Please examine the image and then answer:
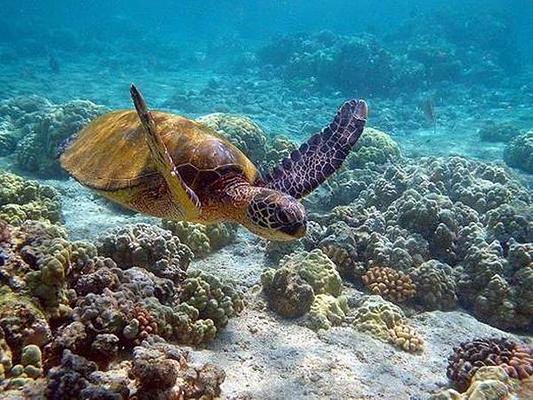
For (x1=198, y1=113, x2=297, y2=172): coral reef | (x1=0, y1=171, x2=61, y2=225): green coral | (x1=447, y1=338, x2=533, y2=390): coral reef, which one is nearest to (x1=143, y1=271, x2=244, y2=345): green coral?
(x1=447, y1=338, x2=533, y2=390): coral reef

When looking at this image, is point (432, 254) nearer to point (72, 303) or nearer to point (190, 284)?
point (190, 284)

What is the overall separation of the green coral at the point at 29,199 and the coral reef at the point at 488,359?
5.78 meters

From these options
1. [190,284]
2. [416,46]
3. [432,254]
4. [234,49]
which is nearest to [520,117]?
[416,46]

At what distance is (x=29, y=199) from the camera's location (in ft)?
22.9

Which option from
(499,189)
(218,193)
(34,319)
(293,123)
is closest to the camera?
(34,319)

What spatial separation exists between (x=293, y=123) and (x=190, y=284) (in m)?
13.4

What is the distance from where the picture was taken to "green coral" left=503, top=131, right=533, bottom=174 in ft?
41.6

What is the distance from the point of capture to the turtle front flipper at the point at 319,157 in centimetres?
437

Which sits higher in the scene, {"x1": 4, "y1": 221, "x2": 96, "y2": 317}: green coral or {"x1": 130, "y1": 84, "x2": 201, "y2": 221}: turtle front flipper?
{"x1": 130, "y1": 84, "x2": 201, "y2": 221}: turtle front flipper

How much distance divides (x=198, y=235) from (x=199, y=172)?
2.55 metres

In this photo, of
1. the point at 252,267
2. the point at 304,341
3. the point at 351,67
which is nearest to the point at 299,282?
the point at 304,341

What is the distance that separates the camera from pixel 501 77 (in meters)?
27.7

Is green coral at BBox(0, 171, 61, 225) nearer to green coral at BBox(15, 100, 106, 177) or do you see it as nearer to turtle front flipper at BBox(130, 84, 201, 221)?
green coral at BBox(15, 100, 106, 177)

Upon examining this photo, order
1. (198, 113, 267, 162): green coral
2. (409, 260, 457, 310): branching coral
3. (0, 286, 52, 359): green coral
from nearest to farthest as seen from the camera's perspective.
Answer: (0, 286, 52, 359): green coral, (409, 260, 457, 310): branching coral, (198, 113, 267, 162): green coral
